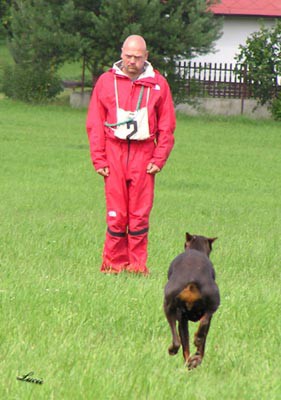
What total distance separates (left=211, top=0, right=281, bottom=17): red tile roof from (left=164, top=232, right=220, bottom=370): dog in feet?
130

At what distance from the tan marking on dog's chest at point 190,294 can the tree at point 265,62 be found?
33824 mm

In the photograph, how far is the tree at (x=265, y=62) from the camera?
38156mm

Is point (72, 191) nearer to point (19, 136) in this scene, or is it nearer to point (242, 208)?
point (242, 208)

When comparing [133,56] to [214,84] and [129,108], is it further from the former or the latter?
[214,84]

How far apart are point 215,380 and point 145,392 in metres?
0.53

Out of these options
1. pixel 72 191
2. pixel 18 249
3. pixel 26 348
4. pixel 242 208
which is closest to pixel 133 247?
pixel 18 249

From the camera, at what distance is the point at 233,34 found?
149ft

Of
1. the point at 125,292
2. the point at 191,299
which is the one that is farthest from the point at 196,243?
the point at 125,292

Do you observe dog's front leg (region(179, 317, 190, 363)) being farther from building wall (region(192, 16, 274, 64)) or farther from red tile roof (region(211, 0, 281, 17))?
building wall (region(192, 16, 274, 64))

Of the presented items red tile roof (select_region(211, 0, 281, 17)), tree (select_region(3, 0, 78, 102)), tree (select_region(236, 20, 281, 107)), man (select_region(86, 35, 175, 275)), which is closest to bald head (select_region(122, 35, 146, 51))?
man (select_region(86, 35, 175, 275))

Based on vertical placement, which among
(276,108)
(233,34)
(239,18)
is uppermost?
(239,18)

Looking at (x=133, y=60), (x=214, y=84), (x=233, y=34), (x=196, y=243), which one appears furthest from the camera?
(x=233, y=34)

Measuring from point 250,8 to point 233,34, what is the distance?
1554 millimetres

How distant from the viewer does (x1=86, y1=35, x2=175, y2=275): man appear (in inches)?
356
